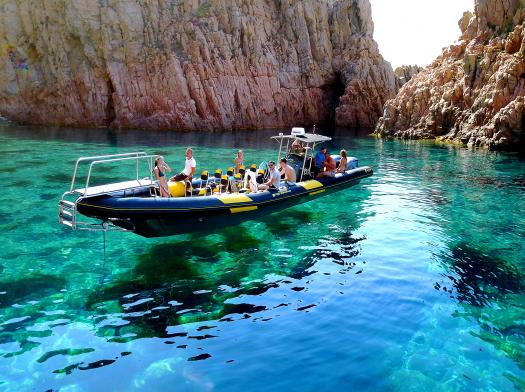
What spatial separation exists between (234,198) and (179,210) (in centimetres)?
183

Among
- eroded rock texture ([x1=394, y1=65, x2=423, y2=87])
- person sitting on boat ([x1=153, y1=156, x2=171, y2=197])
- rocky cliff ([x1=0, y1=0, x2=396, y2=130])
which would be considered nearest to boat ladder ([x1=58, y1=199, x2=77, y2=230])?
person sitting on boat ([x1=153, y1=156, x2=171, y2=197])

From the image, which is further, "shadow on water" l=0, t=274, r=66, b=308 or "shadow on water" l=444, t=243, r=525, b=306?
"shadow on water" l=444, t=243, r=525, b=306

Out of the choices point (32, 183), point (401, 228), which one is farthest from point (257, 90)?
point (401, 228)

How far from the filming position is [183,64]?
47.3 m

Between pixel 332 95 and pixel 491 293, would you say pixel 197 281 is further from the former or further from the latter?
→ pixel 332 95

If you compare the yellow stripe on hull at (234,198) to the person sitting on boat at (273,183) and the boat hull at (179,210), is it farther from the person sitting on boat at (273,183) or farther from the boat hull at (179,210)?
the person sitting on boat at (273,183)

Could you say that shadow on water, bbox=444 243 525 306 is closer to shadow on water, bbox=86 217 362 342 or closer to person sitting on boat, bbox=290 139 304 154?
shadow on water, bbox=86 217 362 342

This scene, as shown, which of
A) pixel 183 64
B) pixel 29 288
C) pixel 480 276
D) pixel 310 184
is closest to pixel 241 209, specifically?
pixel 310 184

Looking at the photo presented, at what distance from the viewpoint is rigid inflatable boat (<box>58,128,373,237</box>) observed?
9.97 m

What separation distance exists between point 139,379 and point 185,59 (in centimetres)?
4538

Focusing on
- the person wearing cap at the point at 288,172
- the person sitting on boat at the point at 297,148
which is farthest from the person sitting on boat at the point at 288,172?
the person sitting on boat at the point at 297,148

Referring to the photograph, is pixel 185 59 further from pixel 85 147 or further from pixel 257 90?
pixel 85 147

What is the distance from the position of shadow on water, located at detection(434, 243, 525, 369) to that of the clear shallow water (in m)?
0.04

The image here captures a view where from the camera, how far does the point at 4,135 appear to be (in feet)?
124
